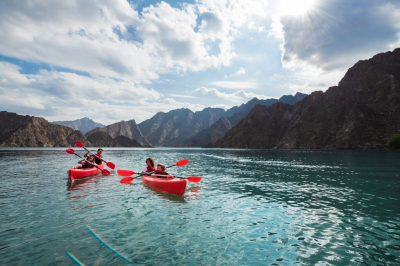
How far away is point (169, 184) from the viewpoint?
47.3ft

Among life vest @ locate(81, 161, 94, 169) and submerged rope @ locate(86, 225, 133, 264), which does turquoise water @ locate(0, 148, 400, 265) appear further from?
life vest @ locate(81, 161, 94, 169)

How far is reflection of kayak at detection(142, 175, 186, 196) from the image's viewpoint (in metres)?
13.9

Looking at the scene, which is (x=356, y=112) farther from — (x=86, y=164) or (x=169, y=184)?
(x=86, y=164)

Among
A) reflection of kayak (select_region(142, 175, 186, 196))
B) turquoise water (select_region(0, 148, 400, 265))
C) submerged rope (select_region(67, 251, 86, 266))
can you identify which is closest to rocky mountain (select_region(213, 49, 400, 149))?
turquoise water (select_region(0, 148, 400, 265))

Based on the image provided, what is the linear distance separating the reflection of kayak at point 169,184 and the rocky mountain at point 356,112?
113874 millimetres

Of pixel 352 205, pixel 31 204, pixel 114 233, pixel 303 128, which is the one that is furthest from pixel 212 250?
pixel 303 128

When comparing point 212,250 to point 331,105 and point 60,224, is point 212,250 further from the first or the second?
point 331,105

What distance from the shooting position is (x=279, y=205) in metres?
12.3

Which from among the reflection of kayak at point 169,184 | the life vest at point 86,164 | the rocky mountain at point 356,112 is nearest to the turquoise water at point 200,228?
the reflection of kayak at point 169,184

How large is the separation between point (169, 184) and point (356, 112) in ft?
452

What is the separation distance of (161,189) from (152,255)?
347 inches

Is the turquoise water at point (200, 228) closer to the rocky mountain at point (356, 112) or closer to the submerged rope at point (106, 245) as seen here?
the submerged rope at point (106, 245)

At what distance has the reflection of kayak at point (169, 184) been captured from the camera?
1395 centimetres

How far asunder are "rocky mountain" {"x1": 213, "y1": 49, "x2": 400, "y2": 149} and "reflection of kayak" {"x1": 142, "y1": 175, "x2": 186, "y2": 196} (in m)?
114
